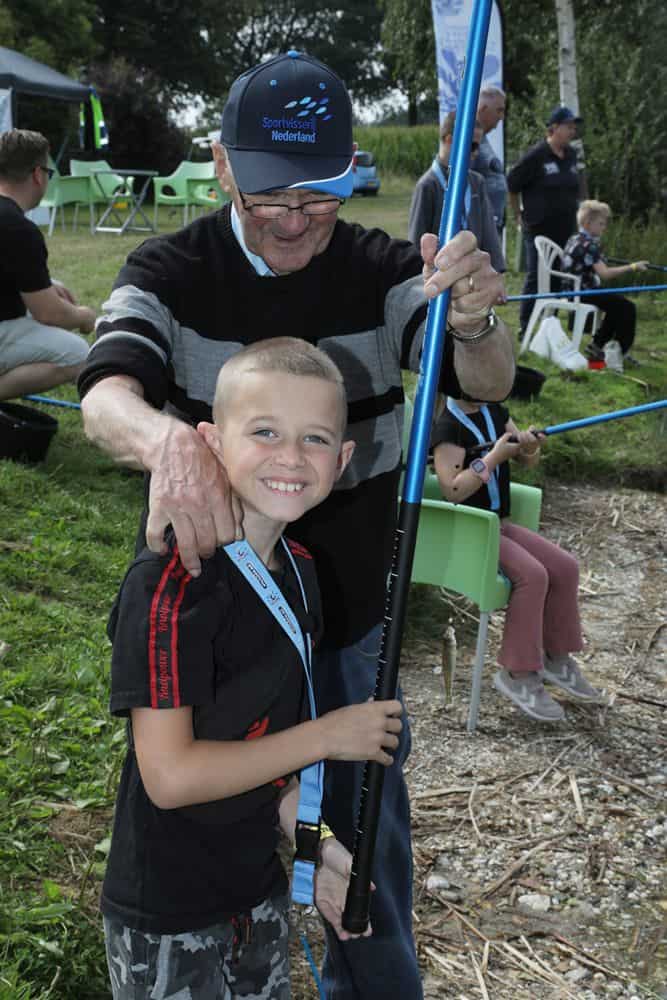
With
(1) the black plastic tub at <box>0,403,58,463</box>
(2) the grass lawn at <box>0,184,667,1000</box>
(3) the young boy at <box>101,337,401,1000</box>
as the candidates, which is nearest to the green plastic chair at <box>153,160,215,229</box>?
(2) the grass lawn at <box>0,184,667,1000</box>

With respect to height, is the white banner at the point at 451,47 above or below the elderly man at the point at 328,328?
above

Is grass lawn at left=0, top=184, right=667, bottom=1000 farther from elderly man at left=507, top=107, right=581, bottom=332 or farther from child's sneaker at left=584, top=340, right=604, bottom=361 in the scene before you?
elderly man at left=507, top=107, right=581, bottom=332

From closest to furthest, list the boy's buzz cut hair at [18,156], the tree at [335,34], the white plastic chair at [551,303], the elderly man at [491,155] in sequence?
the boy's buzz cut hair at [18,156] → the elderly man at [491,155] → the white plastic chair at [551,303] → the tree at [335,34]

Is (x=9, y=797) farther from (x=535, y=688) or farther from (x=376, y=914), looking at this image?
(x=535, y=688)

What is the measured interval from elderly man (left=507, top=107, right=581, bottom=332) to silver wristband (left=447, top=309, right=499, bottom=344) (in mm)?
8427

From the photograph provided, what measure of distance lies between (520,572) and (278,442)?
267 centimetres

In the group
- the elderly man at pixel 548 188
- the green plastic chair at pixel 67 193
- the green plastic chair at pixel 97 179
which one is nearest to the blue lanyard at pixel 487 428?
the elderly man at pixel 548 188

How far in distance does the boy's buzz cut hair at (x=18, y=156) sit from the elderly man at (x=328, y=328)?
4.42 metres

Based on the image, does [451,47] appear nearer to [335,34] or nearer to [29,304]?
[29,304]

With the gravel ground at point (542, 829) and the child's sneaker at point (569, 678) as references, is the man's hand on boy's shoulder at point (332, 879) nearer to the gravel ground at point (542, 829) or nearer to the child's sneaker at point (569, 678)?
the gravel ground at point (542, 829)

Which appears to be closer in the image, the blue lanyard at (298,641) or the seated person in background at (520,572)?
the blue lanyard at (298,641)

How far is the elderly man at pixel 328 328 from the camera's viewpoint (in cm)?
198

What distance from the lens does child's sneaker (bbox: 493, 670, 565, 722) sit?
427 cm

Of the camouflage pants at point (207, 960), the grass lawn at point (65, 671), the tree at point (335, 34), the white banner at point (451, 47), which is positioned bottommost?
the grass lawn at point (65, 671)
